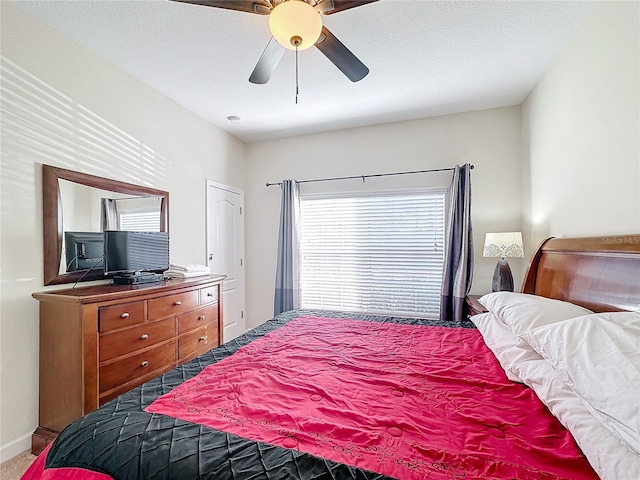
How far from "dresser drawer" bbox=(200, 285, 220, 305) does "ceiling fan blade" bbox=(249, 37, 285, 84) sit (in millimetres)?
1834

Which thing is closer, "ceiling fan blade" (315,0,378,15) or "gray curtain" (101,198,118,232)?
"ceiling fan blade" (315,0,378,15)

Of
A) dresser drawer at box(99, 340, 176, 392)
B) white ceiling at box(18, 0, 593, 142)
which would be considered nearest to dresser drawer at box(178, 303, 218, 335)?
dresser drawer at box(99, 340, 176, 392)

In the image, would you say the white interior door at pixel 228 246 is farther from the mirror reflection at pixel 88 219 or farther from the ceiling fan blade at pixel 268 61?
the ceiling fan blade at pixel 268 61

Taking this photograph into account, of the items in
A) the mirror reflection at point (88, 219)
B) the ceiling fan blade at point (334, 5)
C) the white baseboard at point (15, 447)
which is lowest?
the white baseboard at point (15, 447)

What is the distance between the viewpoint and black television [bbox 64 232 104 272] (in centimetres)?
217

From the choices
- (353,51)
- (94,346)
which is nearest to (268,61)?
(353,51)

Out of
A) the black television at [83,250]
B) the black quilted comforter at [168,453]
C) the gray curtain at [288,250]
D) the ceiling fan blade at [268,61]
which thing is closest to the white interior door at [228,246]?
the gray curtain at [288,250]

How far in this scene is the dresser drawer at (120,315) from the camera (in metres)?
1.92

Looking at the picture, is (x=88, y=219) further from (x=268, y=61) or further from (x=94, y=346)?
(x=268, y=61)

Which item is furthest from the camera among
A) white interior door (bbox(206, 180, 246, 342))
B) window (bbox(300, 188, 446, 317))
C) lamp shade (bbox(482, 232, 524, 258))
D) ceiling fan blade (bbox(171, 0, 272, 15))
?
white interior door (bbox(206, 180, 246, 342))

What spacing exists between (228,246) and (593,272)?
357 cm

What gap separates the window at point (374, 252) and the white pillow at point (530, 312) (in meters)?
1.88

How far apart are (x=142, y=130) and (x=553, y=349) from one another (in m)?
3.27

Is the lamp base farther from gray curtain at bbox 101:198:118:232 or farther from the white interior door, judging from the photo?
gray curtain at bbox 101:198:118:232
